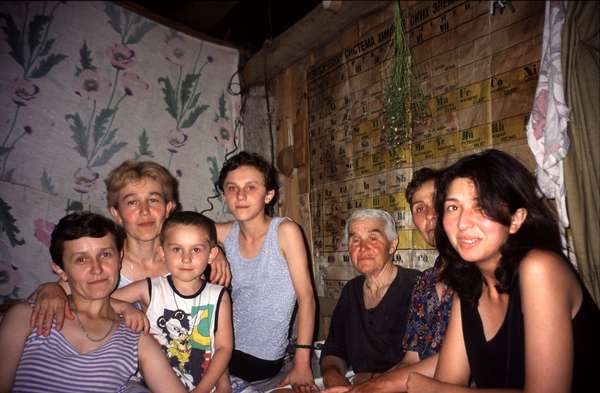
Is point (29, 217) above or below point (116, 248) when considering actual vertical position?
above

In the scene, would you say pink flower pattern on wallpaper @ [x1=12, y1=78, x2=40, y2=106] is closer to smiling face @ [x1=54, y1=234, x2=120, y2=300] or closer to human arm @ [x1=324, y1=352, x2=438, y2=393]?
smiling face @ [x1=54, y1=234, x2=120, y2=300]

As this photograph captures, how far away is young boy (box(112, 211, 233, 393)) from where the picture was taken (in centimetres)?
234

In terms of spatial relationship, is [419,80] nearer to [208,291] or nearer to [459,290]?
[459,290]

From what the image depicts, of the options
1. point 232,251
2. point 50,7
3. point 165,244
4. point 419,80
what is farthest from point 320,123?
point 50,7

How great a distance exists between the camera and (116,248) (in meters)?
2.22

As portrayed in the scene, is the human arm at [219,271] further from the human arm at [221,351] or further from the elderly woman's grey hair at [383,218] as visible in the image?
the elderly woman's grey hair at [383,218]

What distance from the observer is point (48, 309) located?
2012 millimetres

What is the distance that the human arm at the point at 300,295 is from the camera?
8.47ft

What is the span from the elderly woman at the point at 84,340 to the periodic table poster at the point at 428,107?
190 centimetres

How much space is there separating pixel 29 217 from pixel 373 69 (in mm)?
3364

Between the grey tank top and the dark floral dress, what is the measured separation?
1.00 meters

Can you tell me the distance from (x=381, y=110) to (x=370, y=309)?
1588 mm

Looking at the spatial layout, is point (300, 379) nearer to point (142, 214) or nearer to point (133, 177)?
point (142, 214)

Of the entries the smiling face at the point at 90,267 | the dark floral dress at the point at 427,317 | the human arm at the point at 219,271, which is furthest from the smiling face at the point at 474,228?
the smiling face at the point at 90,267
